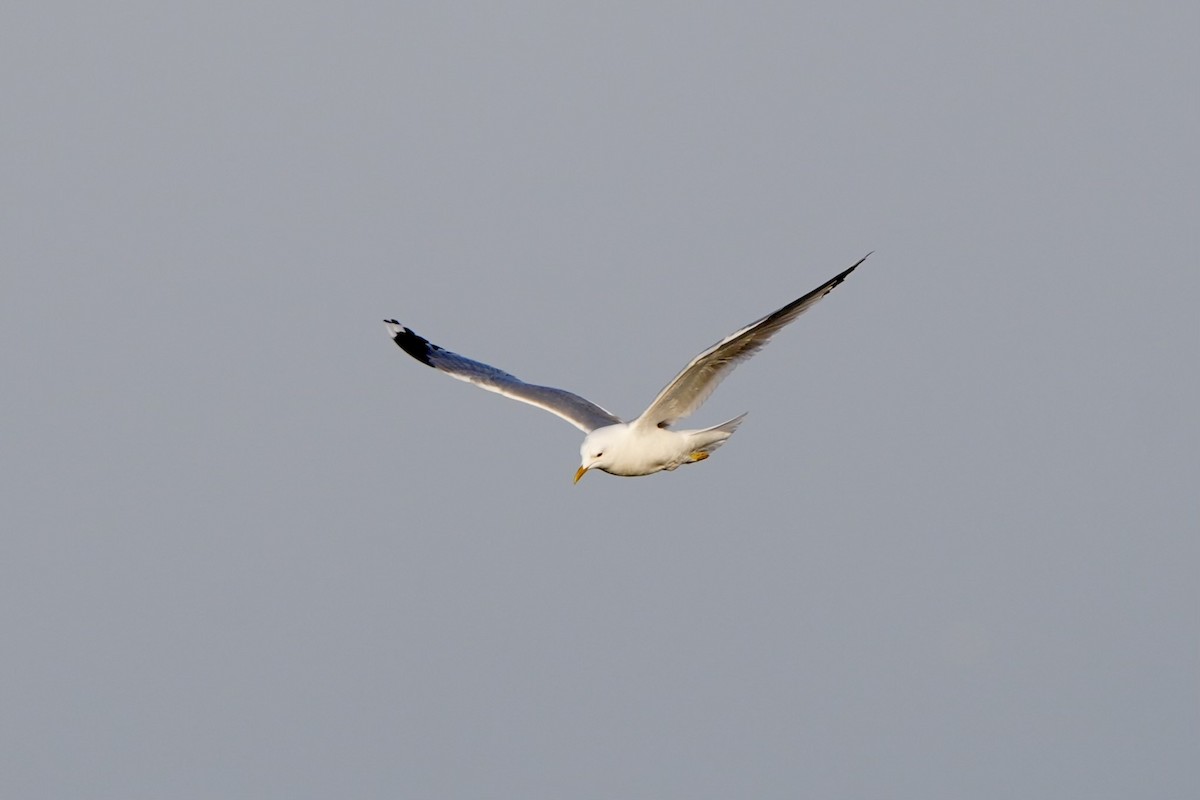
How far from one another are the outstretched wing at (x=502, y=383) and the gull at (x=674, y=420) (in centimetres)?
2

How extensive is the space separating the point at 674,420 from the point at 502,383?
296cm

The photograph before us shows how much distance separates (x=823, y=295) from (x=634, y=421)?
6.61 feet

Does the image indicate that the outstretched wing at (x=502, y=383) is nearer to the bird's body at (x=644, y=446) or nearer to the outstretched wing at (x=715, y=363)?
the bird's body at (x=644, y=446)

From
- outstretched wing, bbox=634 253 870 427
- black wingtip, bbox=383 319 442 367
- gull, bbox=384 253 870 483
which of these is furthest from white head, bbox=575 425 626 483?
black wingtip, bbox=383 319 442 367

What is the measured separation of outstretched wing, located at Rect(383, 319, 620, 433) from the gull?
18 millimetres

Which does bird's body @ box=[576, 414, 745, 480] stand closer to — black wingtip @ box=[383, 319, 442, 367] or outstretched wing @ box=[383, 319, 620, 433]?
outstretched wing @ box=[383, 319, 620, 433]

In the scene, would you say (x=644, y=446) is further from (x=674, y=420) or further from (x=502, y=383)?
(x=502, y=383)

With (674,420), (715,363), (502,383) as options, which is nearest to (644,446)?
(674,420)

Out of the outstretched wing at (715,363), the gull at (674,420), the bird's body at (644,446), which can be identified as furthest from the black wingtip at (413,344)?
the outstretched wing at (715,363)

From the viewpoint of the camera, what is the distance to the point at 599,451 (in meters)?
13.1

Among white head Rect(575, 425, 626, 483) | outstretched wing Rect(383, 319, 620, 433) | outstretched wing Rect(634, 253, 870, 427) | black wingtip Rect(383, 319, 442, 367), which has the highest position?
black wingtip Rect(383, 319, 442, 367)

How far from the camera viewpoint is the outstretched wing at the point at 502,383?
14.8 m

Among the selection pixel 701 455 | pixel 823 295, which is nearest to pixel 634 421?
pixel 701 455

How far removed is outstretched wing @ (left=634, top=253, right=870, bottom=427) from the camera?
38.6ft
